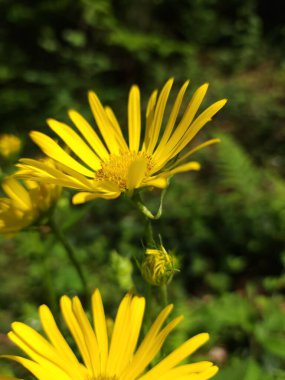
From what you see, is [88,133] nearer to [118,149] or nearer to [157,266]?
[118,149]

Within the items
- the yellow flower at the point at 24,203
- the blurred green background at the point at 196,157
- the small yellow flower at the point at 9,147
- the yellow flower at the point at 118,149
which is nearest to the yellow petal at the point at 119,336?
the blurred green background at the point at 196,157

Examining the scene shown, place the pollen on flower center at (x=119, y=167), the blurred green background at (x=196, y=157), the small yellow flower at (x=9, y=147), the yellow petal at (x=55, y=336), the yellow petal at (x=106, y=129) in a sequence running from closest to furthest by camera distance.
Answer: the yellow petal at (x=55, y=336)
the pollen on flower center at (x=119, y=167)
the yellow petal at (x=106, y=129)
the small yellow flower at (x=9, y=147)
the blurred green background at (x=196, y=157)

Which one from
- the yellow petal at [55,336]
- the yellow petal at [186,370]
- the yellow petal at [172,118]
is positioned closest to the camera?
the yellow petal at [186,370]

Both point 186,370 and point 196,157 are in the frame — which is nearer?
point 186,370

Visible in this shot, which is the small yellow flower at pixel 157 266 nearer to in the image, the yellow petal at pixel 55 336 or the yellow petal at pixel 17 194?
the yellow petal at pixel 55 336

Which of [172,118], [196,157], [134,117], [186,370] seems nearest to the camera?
[186,370]

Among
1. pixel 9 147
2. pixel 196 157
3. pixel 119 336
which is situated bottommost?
pixel 119 336

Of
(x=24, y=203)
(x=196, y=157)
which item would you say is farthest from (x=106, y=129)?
(x=196, y=157)

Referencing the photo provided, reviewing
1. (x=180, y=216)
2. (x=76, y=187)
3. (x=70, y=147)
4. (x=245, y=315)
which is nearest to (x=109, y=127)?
(x=70, y=147)

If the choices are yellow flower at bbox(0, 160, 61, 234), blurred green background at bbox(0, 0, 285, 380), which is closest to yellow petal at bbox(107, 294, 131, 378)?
blurred green background at bbox(0, 0, 285, 380)
